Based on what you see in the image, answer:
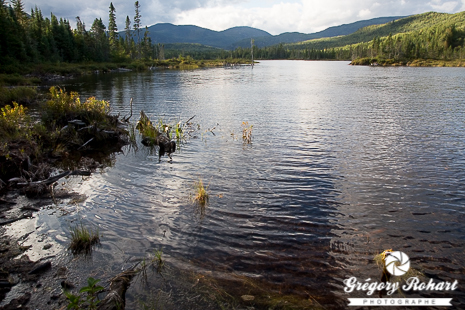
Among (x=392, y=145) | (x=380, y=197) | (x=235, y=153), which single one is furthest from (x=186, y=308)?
(x=392, y=145)

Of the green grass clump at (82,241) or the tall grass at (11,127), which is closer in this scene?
the green grass clump at (82,241)

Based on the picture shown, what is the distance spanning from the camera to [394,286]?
5887mm

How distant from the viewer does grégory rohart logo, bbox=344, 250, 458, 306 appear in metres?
5.57

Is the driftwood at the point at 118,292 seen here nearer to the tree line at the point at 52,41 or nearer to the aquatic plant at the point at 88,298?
the aquatic plant at the point at 88,298

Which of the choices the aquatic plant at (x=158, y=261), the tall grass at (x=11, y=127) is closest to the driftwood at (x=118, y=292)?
the aquatic plant at (x=158, y=261)

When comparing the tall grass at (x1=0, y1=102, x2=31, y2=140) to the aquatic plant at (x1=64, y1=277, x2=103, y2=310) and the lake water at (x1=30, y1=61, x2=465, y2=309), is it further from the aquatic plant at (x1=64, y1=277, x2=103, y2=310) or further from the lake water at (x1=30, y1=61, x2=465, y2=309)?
the aquatic plant at (x1=64, y1=277, x2=103, y2=310)

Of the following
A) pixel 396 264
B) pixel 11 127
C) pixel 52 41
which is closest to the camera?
pixel 396 264

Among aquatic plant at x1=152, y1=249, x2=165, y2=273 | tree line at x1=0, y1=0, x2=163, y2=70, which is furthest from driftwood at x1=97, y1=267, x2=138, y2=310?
tree line at x1=0, y1=0, x2=163, y2=70

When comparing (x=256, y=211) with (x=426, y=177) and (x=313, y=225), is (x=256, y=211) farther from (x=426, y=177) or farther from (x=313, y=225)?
(x=426, y=177)

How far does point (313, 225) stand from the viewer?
830 cm

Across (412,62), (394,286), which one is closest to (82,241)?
(394,286)

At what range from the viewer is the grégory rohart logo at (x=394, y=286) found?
5.57 metres

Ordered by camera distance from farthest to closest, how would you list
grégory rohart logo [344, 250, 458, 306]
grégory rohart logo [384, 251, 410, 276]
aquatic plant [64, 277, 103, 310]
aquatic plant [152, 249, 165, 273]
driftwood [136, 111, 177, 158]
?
1. driftwood [136, 111, 177, 158]
2. aquatic plant [152, 249, 165, 273]
3. grégory rohart logo [384, 251, 410, 276]
4. grégory rohart logo [344, 250, 458, 306]
5. aquatic plant [64, 277, 103, 310]

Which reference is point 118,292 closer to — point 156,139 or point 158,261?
point 158,261
